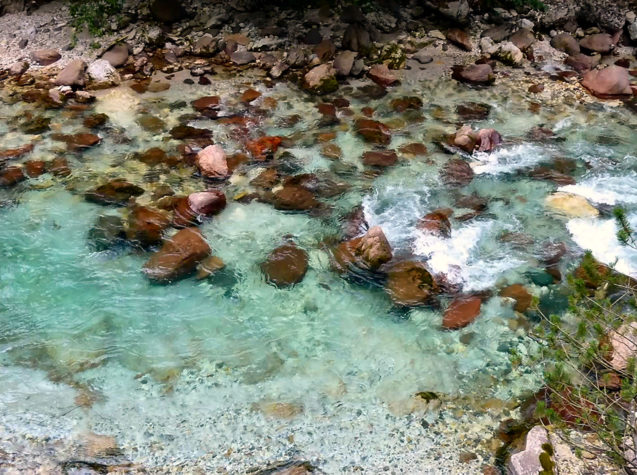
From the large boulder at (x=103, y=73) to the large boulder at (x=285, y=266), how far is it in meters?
5.47

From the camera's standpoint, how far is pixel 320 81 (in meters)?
9.97

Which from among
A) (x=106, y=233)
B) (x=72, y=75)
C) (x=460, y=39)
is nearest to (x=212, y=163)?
(x=106, y=233)

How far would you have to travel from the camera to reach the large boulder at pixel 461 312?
19.1 feet

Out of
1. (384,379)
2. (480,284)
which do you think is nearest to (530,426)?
(384,379)

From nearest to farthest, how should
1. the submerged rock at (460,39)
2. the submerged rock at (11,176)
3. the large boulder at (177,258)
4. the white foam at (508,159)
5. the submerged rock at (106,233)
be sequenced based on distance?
the large boulder at (177,258) → the submerged rock at (106,233) → the submerged rock at (11,176) → the white foam at (508,159) → the submerged rock at (460,39)

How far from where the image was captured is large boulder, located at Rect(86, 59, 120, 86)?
1012 cm

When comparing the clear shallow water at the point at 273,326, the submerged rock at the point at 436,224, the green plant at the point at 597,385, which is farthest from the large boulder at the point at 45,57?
the green plant at the point at 597,385

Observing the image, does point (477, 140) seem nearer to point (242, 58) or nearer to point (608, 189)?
point (608, 189)

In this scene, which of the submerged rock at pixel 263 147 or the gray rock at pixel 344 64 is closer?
the submerged rock at pixel 263 147

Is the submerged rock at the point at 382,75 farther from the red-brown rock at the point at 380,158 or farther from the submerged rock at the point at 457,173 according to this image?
the submerged rock at the point at 457,173

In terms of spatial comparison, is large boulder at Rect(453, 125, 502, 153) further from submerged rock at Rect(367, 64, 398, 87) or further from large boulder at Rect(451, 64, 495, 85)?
submerged rock at Rect(367, 64, 398, 87)

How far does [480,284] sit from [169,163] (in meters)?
4.61

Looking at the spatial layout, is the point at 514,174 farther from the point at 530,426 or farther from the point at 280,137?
the point at 530,426

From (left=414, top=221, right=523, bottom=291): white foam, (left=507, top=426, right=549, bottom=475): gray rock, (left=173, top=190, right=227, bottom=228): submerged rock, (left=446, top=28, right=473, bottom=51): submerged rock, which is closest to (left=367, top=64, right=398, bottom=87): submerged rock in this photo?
(left=446, top=28, right=473, bottom=51): submerged rock
